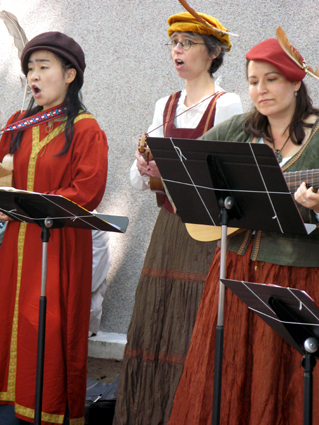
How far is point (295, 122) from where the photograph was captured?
7.52 ft

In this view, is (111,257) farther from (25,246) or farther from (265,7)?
(265,7)

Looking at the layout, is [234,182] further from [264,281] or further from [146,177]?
[146,177]

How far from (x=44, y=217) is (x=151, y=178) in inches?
29.2

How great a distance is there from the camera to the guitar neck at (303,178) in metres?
2.05

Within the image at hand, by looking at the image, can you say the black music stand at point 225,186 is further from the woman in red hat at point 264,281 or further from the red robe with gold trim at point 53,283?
the red robe with gold trim at point 53,283

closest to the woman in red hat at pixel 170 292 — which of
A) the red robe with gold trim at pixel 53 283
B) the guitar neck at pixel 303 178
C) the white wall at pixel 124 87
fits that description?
the red robe with gold trim at pixel 53 283

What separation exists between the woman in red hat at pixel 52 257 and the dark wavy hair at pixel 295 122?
81 cm

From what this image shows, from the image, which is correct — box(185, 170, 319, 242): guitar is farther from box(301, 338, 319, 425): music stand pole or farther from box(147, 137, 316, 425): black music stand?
box(301, 338, 319, 425): music stand pole

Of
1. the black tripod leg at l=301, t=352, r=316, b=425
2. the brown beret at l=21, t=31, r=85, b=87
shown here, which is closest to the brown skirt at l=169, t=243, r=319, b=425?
the black tripod leg at l=301, t=352, r=316, b=425

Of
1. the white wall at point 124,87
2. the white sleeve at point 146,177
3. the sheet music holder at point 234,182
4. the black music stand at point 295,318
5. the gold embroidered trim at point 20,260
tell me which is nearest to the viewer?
the black music stand at point 295,318

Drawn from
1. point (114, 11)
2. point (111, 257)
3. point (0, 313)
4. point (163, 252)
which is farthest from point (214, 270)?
point (114, 11)

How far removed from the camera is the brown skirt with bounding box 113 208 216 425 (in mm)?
2986

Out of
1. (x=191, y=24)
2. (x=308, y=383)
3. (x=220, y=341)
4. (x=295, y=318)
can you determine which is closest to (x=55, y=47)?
(x=191, y=24)

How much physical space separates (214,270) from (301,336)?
2.56 ft
